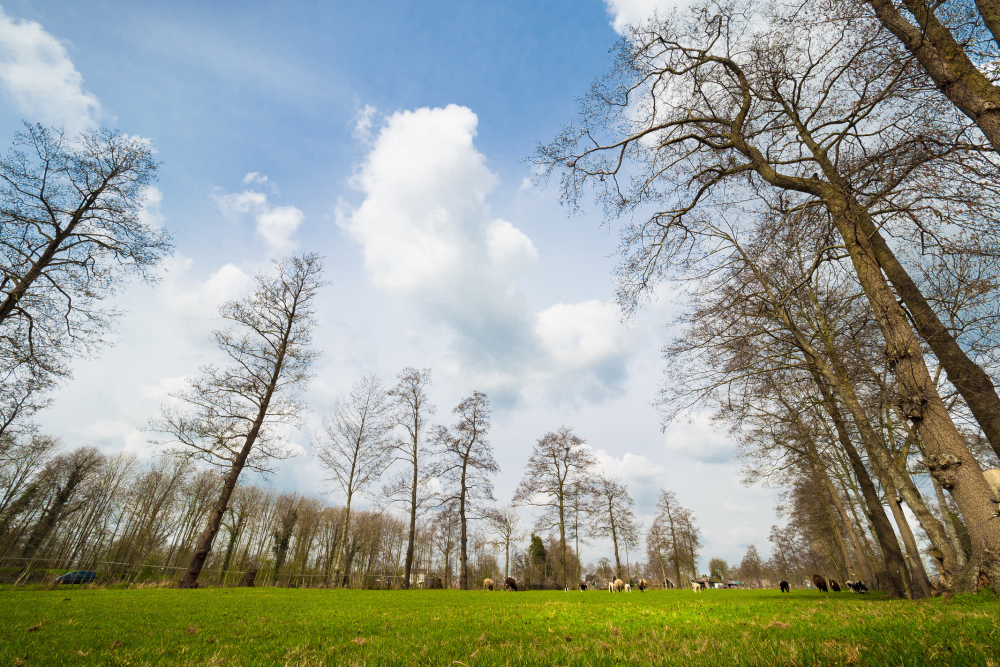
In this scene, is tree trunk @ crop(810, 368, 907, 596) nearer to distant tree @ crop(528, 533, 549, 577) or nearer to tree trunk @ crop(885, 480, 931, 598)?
tree trunk @ crop(885, 480, 931, 598)

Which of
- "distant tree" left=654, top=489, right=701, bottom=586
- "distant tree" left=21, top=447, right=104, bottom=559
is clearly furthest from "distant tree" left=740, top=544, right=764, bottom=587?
"distant tree" left=21, top=447, right=104, bottom=559

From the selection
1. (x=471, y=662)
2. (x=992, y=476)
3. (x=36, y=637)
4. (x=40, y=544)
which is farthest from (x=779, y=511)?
(x=40, y=544)

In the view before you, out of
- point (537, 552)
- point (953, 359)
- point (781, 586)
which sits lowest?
point (781, 586)

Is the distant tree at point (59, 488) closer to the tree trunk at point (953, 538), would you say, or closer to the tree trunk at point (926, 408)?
the tree trunk at point (926, 408)

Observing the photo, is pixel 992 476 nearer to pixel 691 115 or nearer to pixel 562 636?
pixel 562 636

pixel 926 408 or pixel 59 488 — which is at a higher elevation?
pixel 59 488

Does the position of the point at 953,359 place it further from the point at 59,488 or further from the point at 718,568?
the point at 718,568

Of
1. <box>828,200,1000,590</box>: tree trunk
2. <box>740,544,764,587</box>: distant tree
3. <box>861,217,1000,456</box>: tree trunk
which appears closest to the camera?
<box>828,200,1000,590</box>: tree trunk

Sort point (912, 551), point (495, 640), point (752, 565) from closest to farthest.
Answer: point (495, 640)
point (912, 551)
point (752, 565)

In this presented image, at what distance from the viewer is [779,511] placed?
101 feet

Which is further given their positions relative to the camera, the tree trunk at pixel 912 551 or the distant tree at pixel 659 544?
the distant tree at pixel 659 544

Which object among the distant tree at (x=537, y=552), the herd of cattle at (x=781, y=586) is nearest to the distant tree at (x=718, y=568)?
the distant tree at (x=537, y=552)

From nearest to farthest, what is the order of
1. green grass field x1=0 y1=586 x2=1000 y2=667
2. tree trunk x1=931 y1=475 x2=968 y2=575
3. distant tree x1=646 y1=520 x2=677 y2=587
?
green grass field x1=0 y1=586 x2=1000 y2=667, tree trunk x1=931 y1=475 x2=968 y2=575, distant tree x1=646 y1=520 x2=677 y2=587


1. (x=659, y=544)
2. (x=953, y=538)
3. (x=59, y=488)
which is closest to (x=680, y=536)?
(x=659, y=544)
